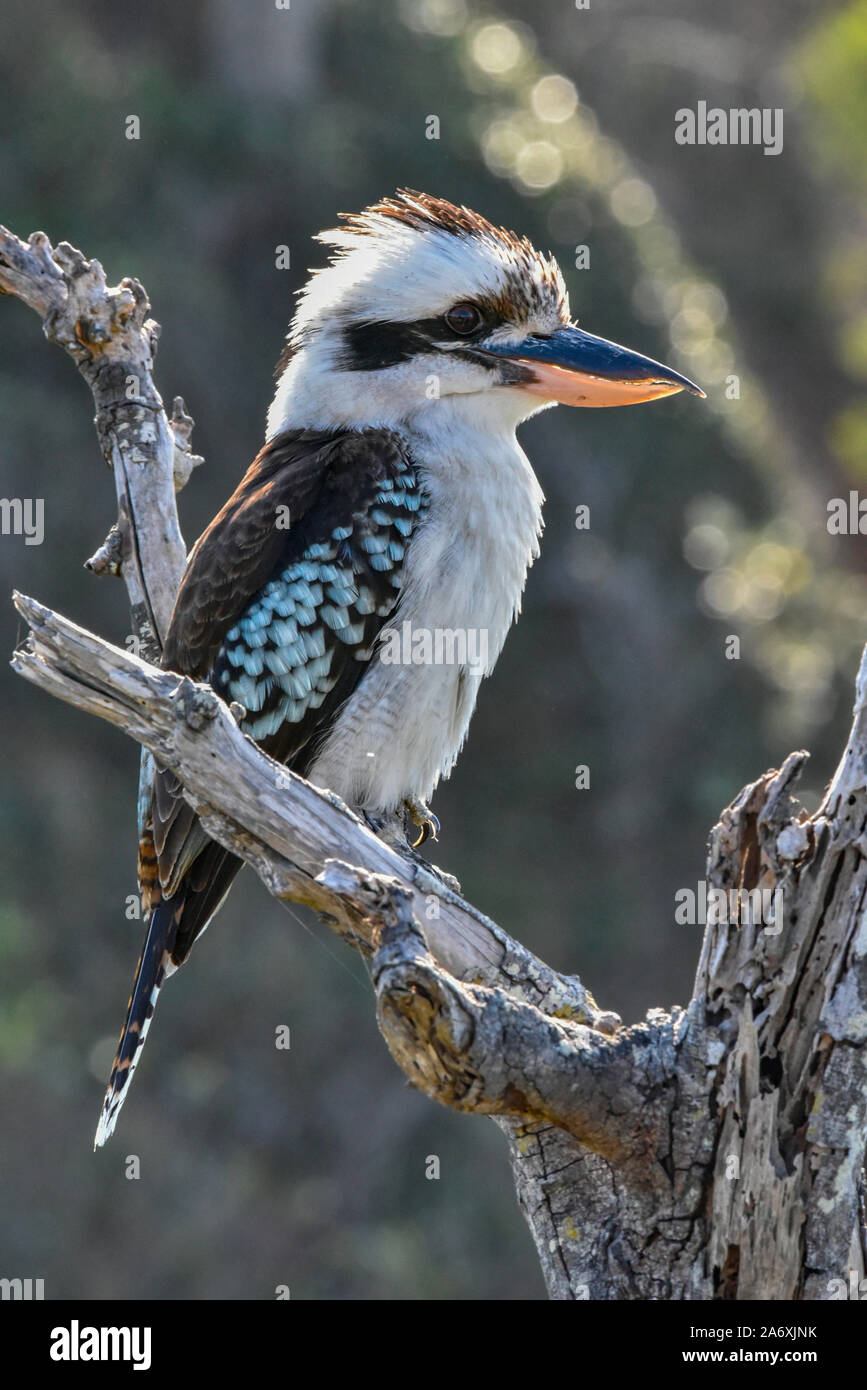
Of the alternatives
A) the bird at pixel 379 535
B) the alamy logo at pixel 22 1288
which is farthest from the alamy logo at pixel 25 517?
the bird at pixel 379 535

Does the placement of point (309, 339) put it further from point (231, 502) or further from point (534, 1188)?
point (534, 1188)

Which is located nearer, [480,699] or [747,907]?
[747,907]

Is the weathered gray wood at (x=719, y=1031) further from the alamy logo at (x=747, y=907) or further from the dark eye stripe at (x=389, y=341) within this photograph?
the dark eye stripe at (x=389, y=341)

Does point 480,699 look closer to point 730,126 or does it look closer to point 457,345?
point 457,345

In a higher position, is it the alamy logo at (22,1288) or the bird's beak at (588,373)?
the bird's beak at (588,373)

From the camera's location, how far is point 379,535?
323 cm

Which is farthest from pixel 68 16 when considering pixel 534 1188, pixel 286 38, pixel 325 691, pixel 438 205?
pixel 534 1188

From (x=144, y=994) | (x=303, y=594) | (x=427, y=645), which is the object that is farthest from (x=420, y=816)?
(x=144, y=994)

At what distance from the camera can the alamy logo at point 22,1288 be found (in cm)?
713

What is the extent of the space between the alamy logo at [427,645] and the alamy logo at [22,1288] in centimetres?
470

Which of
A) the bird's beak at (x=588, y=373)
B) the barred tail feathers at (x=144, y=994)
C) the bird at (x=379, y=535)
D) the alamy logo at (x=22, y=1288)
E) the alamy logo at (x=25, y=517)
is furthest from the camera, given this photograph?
the alamy logo at (x=25, y=517)

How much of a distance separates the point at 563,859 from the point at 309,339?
21.8ft

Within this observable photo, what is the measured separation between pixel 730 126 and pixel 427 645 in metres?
13.1

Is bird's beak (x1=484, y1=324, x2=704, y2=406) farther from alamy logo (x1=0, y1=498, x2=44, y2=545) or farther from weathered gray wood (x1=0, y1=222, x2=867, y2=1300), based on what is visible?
alamy logo (x1=0, y1=498, x2=44, y2=545)
